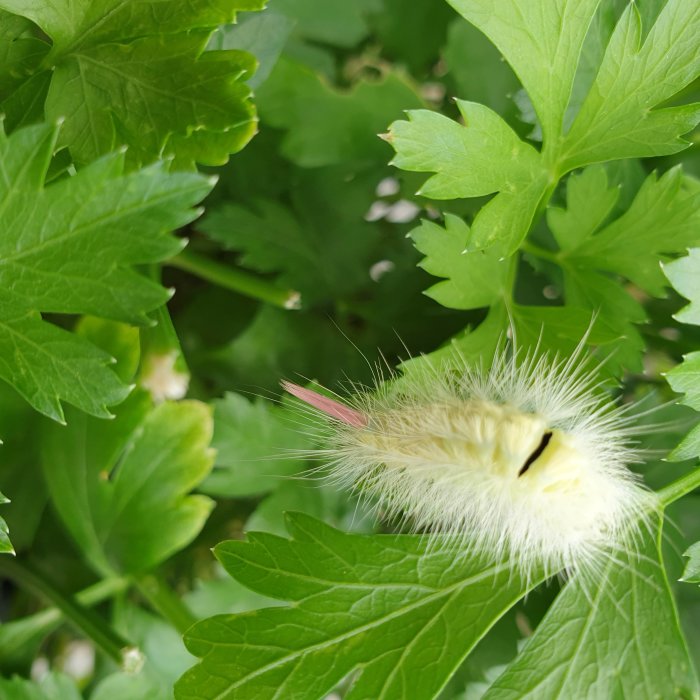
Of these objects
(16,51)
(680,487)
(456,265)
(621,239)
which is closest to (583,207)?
(621,239)

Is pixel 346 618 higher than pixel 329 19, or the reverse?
pixel 329 19

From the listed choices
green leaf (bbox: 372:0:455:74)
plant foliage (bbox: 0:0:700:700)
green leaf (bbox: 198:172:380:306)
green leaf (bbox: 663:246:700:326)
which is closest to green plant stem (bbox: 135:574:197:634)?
plant foliage (bbox: 0:0:700:700)

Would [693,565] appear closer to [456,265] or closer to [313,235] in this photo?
[456,265]

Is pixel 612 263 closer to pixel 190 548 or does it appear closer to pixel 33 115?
pixel 33 115

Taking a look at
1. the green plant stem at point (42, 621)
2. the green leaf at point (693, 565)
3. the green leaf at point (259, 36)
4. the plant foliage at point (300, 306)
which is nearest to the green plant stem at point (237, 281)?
the plant foliage at point (300, 306)

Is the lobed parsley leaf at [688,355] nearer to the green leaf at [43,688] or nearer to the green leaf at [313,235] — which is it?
the green leaf at [313,235]

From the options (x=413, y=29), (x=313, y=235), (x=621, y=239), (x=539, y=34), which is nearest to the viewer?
(x=539, y=34)

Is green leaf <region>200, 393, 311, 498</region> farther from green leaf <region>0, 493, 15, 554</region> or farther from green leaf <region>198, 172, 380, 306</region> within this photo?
green leaf <region>0, 493, 15, 554</region>
